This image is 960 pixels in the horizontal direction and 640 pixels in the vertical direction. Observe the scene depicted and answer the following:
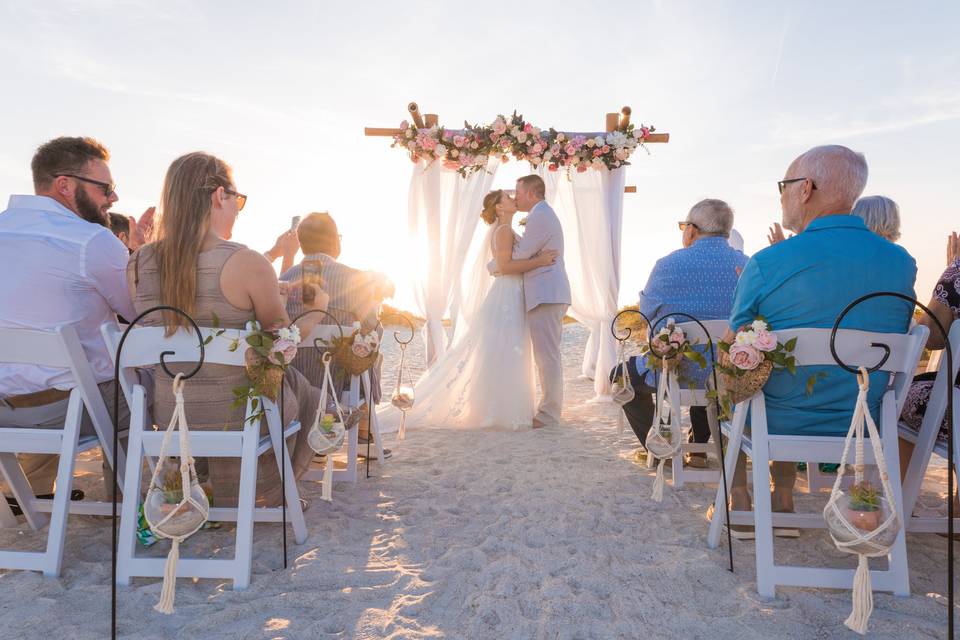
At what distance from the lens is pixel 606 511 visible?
10.3 feet

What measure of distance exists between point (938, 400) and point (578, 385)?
5698 millimetres

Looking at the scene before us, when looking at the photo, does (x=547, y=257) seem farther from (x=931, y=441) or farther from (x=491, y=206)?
(x=931, y=441)

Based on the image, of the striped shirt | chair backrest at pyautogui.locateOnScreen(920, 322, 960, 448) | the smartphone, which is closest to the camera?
chair backrest at pyautogui.locateOnScreen(920, 322, 960, 448)

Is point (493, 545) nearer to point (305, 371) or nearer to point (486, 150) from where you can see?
point (305, 371)

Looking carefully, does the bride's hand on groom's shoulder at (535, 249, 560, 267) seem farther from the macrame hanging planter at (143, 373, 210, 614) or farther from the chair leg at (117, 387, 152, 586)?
the macrame hanging planter at (143, 373, 210, 614)

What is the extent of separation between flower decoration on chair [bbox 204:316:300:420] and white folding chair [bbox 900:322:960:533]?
8.76ft

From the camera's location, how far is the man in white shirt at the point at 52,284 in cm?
258

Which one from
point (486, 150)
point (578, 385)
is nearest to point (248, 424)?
point (486, 150)

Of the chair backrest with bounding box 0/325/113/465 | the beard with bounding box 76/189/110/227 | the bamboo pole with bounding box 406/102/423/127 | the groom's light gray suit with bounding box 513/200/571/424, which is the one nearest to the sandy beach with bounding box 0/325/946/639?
the chair backrest with bounding box 0/325/113/465

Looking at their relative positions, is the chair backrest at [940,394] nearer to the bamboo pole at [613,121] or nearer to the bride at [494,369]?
the bride at [494,369]

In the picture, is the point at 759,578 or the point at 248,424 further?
the point at 248,424

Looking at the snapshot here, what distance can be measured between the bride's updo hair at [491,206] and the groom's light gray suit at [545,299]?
1.71 ft

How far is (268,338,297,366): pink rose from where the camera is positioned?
2271mm

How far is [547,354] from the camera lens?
5363 millimetres
